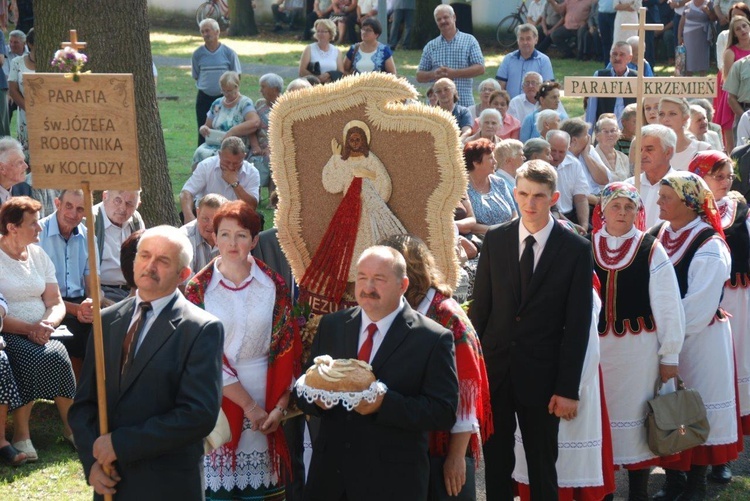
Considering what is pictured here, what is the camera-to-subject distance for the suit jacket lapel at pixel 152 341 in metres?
4.33

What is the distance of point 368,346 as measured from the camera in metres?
4.66

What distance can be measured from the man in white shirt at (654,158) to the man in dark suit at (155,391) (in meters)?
4.09

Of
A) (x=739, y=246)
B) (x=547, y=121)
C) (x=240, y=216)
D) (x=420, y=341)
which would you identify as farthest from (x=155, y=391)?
(x=547, y=121)

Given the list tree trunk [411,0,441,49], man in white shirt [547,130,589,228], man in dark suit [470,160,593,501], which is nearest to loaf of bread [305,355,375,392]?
man in dark suit [470,160,593,501]

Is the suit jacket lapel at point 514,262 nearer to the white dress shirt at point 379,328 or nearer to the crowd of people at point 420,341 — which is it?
the crowd of people at point 420,341

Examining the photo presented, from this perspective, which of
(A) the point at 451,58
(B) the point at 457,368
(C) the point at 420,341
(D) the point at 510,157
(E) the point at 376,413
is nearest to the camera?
(E) the point at 376,413

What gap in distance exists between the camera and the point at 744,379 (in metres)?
7.29

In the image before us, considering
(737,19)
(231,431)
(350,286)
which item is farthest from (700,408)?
(737,19)

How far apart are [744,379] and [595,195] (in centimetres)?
347

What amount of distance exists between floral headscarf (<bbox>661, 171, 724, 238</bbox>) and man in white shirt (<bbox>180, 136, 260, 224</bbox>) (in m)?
4.42

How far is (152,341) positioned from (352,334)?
2.88 feet

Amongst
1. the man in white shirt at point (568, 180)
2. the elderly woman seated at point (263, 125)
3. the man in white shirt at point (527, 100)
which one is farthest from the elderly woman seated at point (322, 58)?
the man in white shirt at point (568, 180)

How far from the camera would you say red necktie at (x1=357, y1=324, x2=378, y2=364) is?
465 cm

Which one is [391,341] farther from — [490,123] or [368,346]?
[490,123]
